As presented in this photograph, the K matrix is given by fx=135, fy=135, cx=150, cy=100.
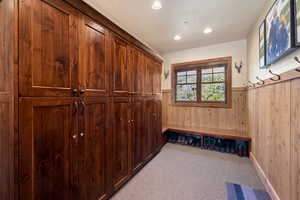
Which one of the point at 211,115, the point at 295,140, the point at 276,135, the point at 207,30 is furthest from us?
the point at 211,115

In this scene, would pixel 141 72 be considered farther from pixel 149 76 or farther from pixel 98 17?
pixel 98 17

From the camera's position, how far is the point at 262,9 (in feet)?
6.91

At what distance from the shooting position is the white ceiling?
1973 millimetres

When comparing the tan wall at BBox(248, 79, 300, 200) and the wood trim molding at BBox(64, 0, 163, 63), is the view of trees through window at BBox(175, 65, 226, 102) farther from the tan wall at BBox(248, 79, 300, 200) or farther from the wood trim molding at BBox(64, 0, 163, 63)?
the wood trim molding at BBox(64, 0, 163, 63)

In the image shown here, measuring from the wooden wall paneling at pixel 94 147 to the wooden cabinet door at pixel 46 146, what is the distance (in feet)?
0.37

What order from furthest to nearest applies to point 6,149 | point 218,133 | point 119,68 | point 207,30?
point 218,133, point 207,30, point 119,68, point 6,149

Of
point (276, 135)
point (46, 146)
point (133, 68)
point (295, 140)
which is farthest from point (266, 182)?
point (46, 146)

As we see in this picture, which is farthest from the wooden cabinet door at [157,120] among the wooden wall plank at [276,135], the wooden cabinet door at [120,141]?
the wooden wall plank at [276,135]

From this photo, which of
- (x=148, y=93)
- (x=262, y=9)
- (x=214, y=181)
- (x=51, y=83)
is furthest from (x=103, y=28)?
(x=214, y=181)

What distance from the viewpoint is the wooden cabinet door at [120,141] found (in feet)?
5.67

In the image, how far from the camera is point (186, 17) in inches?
90.6

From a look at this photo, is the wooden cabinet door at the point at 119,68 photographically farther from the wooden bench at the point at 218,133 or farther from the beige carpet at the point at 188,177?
the wooden bench at the point at 218,133

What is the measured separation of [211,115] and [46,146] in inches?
139

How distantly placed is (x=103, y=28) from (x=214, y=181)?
8.60ft
